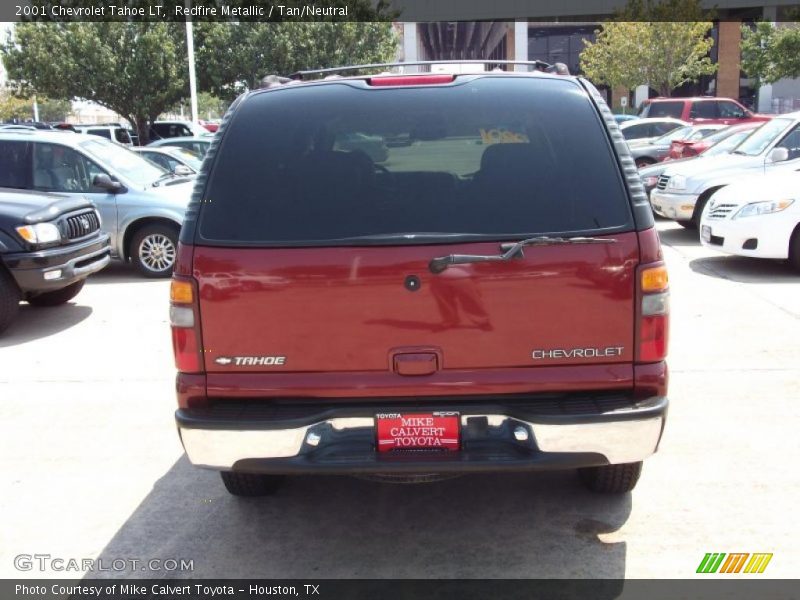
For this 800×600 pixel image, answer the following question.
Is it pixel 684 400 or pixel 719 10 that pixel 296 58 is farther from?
pixel 719 10

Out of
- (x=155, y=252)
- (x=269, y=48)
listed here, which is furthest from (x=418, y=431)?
(x=269, y=48)

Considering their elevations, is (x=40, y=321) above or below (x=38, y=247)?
below

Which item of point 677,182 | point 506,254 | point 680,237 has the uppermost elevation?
point 506,254

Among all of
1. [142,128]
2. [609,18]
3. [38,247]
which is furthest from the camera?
[609,18]

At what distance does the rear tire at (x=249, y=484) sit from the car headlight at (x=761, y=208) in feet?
22.3

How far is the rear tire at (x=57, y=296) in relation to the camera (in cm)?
859

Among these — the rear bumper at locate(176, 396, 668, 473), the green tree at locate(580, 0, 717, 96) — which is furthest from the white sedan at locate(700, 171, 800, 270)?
the green tree at locate(580, 0, 717, 96)

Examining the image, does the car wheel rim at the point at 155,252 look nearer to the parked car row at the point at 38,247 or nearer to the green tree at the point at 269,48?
the parked car row at the point at 38,247

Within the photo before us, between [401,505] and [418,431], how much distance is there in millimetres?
1036

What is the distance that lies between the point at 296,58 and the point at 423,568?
2629 cm

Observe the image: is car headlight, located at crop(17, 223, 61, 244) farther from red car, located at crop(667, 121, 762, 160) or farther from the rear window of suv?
red car, located at crop(667, 121, 762, 160)

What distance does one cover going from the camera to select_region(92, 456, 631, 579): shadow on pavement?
138 inches

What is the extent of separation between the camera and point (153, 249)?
10.2 metres

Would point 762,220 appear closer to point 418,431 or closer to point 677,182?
point 677,182
